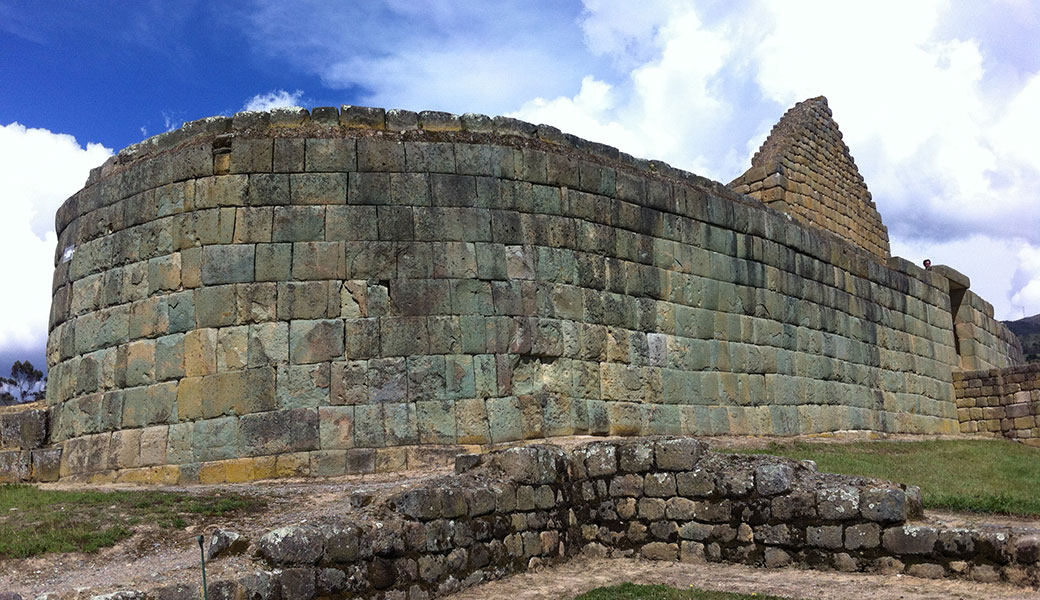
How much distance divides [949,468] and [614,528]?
23.2 feet

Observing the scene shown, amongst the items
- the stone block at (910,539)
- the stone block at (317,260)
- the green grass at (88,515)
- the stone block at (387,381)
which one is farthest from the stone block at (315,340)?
the stone block at (910,539)

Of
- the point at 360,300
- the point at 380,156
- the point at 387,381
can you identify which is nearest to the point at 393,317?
the point at 360,300

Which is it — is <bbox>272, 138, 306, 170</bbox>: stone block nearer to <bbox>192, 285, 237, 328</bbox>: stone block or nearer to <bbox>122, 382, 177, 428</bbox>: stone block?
<bbox>192, 285, 237, 328</bbox>: stone block

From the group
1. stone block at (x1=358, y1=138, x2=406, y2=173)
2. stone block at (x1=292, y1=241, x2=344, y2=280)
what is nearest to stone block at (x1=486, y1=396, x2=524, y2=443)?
stone block at (x1=292, y1=241, x2=344, y2=280)

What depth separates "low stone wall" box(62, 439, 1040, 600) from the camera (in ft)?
23.7

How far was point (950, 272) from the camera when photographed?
2591 cm

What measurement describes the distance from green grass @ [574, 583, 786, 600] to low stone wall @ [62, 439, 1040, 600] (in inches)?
42.3

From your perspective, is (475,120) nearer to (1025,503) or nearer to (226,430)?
(226,430)

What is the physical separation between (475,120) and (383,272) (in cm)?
305

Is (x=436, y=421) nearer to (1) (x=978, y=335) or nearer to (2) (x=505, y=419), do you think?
(2) (x=505, y=419)

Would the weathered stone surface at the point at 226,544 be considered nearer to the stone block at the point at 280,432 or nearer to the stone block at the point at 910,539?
the stone block at the point at 910,539

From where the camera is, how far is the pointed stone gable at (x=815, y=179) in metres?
21.5

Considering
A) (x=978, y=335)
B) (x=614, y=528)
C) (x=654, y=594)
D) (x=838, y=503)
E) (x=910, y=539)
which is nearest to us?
(x=654, y=594)

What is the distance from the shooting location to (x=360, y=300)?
1345 centimetres
